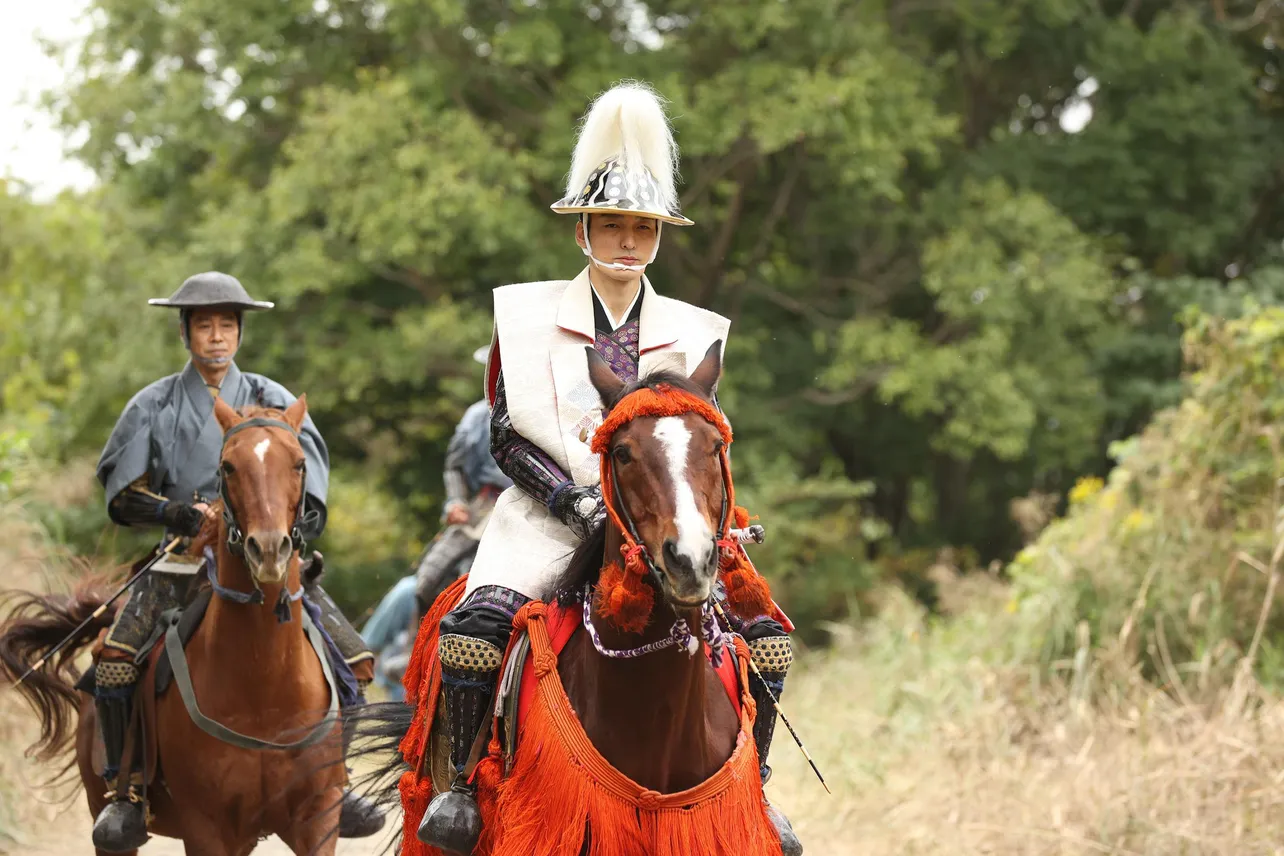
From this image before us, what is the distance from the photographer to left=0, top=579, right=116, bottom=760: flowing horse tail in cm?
682

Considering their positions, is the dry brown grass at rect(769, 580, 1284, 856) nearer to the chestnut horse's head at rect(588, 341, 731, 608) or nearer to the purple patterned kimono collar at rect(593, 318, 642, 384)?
the purple patterned kimono collar at rect(593, 318, 642, 384)

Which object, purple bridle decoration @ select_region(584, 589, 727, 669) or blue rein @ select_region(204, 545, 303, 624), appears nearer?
purple bridle decoration @ select_region(584, 589, 727, 669)

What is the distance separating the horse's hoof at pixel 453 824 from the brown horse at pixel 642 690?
0.04m

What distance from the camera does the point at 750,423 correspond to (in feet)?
58.9

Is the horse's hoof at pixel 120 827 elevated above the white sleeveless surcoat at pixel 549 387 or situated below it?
below

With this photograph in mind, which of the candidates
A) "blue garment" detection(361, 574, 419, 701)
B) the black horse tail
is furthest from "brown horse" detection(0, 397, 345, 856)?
"blue garment" detection(361, 574, 419, 701)

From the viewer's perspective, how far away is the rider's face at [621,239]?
14.9ft

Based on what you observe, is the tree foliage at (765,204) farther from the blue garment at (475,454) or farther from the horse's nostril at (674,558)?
the horse's nostril at (674,558)

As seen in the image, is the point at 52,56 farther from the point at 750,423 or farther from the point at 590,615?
the point at 590,615

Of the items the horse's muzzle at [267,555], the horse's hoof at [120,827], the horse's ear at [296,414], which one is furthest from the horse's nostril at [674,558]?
the horse's hoof at [120,827]

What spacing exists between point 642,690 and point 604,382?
81 centimetres

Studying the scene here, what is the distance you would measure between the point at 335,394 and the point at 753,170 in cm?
586

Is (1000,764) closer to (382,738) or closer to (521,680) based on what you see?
(382,738)

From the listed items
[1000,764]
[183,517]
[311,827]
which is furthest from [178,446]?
[1000,764]
